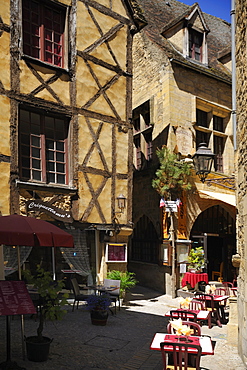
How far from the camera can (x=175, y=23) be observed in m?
13.8

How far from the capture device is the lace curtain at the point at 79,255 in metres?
9.91

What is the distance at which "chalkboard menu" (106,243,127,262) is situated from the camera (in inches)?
410

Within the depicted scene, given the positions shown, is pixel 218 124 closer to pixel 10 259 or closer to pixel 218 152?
pixel 218 152

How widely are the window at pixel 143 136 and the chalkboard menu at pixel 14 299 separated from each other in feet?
30.7

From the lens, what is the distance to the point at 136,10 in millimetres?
11461

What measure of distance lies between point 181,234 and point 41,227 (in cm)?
763

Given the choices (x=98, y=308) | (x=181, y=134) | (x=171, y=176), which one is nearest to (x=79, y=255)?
(x=98, y=308)

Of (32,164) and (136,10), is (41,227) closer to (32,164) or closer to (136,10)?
(32,164)

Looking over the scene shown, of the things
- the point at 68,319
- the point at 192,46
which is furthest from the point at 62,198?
the point at 192,46

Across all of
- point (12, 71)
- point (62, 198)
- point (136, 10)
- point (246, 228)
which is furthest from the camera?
point (136, 10)

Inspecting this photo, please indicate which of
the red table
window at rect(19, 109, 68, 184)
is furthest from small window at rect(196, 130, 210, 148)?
window at rect(19, 109, 68, 184)

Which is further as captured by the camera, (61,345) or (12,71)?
(12,71)

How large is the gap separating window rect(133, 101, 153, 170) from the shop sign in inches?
210

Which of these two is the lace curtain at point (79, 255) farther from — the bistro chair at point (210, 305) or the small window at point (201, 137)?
the small window at point (201, 137)
